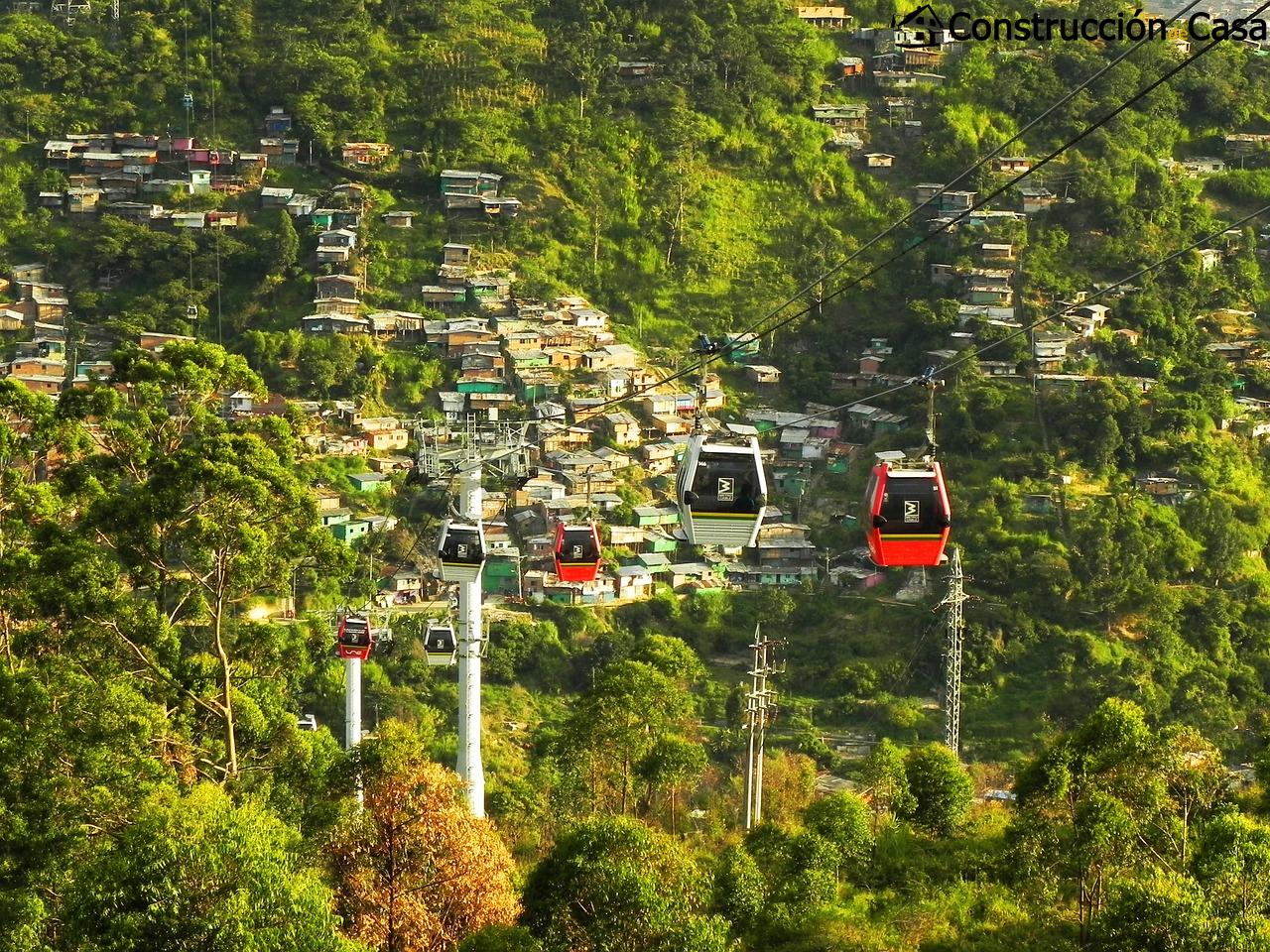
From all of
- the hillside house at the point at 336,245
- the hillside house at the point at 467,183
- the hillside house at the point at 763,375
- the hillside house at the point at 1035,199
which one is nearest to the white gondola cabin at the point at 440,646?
the hillside house at the point at 763,375

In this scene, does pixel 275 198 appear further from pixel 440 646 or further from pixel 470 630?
pixel 470 630

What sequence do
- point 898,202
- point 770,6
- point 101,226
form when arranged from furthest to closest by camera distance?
point 770,6
point 898,202
point 101,226

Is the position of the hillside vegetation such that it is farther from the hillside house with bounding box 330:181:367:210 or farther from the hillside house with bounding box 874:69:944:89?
the hillside house with bounding box 330:181:367:210

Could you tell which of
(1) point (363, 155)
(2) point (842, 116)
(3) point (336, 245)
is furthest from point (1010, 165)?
(3) point (336, 245)

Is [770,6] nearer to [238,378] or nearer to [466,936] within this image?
[238,378]

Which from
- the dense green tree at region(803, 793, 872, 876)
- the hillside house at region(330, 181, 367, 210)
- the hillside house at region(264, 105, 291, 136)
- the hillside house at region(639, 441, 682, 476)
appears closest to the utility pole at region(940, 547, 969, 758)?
the dense green tree at region(803, 793, 872, 876)

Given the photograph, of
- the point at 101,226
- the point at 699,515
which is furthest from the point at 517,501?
the point at 699,515

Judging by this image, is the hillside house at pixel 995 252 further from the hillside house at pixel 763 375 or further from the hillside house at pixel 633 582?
the hillside house at pixel 633 582
